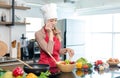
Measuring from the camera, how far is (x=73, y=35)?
194 inches

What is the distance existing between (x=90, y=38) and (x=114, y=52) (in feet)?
2.80

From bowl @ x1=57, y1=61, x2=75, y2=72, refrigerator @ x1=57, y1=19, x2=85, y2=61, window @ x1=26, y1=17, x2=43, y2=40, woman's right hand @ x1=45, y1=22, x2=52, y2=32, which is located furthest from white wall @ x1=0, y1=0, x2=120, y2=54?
bowl @ x1=57, y1=61, x2=75, y2=72

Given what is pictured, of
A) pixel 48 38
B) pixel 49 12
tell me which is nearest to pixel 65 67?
pixel 48 38

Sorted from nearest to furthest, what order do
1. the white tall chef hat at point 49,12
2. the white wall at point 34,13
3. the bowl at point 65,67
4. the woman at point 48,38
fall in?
1. the bowl at point 65,67
2. the woman at point 48,38
3. the white tall chef hat at point 49,12
4. the white wall at point 34,13

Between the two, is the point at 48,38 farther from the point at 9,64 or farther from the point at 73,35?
the point at 73,35

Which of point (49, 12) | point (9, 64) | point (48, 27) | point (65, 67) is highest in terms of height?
point (49, 12)

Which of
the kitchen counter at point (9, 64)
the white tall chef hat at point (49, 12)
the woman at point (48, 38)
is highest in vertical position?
the white tall chef hat at point (49, 12)

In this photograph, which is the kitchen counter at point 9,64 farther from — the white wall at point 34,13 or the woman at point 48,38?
the woman at point 48,38

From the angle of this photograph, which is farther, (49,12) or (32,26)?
(32,26)

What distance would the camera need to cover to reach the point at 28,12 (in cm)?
481

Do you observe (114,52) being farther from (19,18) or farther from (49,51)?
(49,51)

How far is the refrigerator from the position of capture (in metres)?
4.79

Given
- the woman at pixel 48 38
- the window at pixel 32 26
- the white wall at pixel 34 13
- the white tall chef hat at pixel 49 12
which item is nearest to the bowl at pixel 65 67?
the woman at pixel 48 38

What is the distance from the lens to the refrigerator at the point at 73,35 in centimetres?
479
